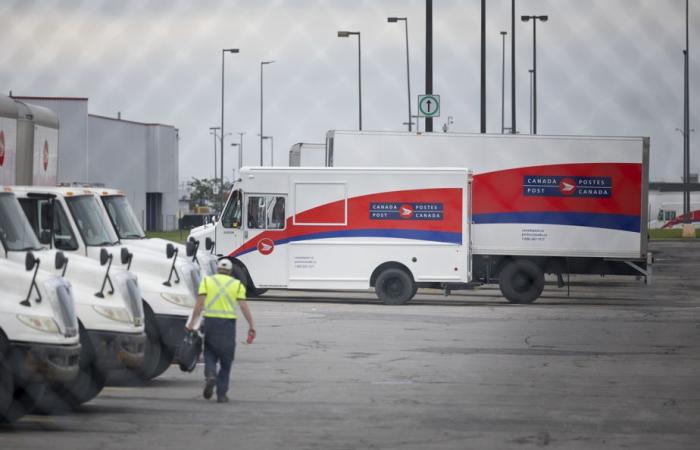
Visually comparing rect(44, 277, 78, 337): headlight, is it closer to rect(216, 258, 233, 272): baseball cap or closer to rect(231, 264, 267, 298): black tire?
rect(216, 258, 233, 272): baseball cap

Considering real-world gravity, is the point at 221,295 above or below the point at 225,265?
below

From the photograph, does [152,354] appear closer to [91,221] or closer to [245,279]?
[91,221]

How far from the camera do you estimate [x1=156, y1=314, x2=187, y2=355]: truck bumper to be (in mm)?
12883

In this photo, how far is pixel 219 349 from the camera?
38.2ft

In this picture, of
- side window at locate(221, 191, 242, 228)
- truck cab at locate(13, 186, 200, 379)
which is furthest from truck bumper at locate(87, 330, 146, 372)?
side window at locate(221, 191, 242, 228)

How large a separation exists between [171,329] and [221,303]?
131 cm

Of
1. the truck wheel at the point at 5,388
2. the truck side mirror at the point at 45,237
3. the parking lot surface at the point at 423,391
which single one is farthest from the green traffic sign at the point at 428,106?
the truck wheel at the point at 5,388

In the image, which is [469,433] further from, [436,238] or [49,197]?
[436,238]

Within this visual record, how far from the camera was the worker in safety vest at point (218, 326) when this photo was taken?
38.2 ft

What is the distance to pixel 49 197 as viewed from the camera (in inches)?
498

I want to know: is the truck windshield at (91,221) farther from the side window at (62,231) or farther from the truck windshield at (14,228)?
the truck windshield at (14,228)

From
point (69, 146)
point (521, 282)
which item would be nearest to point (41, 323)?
point (69, 146)

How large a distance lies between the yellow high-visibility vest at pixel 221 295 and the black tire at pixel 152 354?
1.24 m

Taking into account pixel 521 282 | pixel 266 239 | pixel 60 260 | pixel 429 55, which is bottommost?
pixel 521 282
